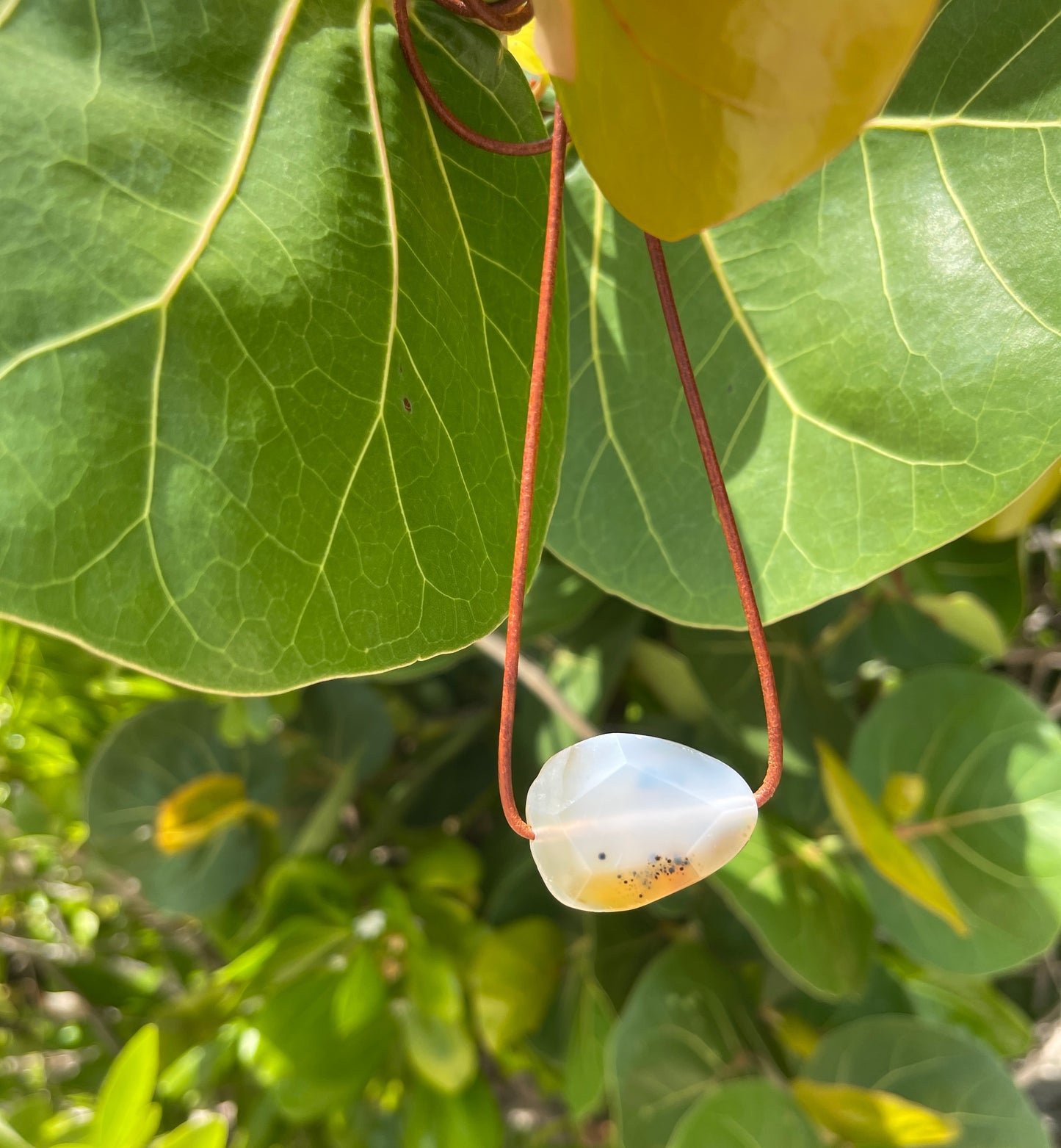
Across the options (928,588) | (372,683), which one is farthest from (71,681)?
(928,588)

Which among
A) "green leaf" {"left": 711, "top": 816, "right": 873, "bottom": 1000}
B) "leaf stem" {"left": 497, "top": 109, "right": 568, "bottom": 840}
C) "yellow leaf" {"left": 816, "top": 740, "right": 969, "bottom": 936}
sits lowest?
"green leaf" {"left": 711, "top": 816, "right": 873, "bottom": 1000}

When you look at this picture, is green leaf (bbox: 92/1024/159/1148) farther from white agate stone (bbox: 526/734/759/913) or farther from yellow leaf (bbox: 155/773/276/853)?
white agate stone (bbox: 526/734/759/913)

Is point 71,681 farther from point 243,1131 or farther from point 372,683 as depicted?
point 243,1131

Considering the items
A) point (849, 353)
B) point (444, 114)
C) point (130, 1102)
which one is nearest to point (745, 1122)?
point (130, 1102)

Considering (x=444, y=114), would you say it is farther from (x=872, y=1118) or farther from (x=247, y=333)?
(x=872, y=1118)

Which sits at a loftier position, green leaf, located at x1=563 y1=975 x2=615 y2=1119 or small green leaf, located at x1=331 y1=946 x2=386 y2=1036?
small green leaf, located at x1=331 y1=946 x2=386 y2=1036

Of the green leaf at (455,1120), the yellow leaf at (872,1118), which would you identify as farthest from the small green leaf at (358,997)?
the yellow leaf at (872,1118)

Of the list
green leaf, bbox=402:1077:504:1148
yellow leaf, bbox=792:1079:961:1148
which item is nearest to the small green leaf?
green leaf, bbox=402:1077:504:1148
